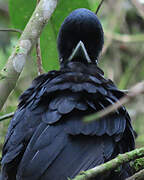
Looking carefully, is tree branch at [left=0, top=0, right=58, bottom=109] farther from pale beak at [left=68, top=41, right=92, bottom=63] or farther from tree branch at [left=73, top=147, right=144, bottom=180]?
tree branch at [left=73, top=147, right=144, bottom=180]

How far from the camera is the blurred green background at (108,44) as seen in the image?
4430 millimetres

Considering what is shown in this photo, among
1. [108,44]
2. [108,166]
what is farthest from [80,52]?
[108,44]

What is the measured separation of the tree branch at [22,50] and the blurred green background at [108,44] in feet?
2.75

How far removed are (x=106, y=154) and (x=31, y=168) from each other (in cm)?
55

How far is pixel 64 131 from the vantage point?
3.07 m

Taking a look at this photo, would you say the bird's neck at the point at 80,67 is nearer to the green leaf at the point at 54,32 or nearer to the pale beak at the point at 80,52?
the pale beak at the point at 80,52

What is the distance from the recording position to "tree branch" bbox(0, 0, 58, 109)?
3.03 metres

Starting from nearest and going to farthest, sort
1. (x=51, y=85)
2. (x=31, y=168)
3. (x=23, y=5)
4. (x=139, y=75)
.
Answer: (x=31, y=168) → (x=51, y=85) → (x=23, y=5) → (x=139, y=75)

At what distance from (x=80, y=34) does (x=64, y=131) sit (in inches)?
48.5

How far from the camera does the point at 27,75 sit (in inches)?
237

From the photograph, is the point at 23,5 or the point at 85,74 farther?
the point at 23,5

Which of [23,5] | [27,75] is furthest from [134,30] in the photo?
[23,5]

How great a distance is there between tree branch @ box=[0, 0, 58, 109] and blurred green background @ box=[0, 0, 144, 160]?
84cm

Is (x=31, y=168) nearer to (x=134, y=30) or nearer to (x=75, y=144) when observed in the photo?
(x=75, y=144)
